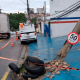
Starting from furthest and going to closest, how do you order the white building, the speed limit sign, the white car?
the white building, the white car, the speed limit sign

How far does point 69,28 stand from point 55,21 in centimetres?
303

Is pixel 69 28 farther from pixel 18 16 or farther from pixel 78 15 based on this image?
pixel 18 16

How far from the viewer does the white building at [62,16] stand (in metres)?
18.9

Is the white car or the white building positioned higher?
the white building

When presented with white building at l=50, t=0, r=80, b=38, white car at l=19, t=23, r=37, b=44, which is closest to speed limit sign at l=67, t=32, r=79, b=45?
white car at l=19, t=23, r=37, b=44

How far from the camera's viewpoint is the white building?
18.9 metres

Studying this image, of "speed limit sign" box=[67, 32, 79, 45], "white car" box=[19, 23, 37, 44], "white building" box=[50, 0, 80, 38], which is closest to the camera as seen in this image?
"speed limit sign" box=[67, 32, 79, 45]

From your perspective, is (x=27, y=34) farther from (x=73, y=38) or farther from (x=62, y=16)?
(x=73, y=38)

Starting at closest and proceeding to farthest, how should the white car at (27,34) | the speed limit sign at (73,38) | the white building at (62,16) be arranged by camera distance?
1. the speed limit sign at (73,38)
2. the white car at (27,34)
3. the white building at (62,16)

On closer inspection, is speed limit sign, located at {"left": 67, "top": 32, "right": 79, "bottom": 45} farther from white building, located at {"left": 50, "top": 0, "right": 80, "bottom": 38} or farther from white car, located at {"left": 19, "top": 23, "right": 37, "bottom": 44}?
white building, located at {"left": 50, "top": 0, "right": 80, "bottom": 38}

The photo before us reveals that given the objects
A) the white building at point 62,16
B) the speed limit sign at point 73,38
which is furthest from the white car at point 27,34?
the speed limit sign at point 73,38

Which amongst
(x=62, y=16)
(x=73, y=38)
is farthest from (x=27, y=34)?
(x=73, y=38)

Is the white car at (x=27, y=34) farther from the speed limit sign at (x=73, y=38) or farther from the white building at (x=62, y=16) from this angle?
the speed limit sign at (x=73, y=38)

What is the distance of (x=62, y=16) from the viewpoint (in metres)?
19.5
